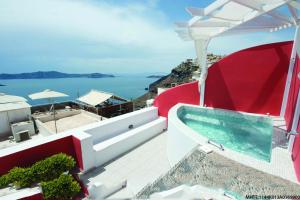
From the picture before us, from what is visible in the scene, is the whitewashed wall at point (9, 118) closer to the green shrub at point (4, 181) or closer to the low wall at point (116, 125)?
the low wall at point (116, 125)

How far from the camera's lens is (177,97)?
9.60 m

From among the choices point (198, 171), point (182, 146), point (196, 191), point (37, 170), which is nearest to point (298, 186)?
point (198, 171)

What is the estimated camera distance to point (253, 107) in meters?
8.24

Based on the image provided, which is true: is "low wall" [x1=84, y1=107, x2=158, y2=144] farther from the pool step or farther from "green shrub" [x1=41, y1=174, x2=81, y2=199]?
the pool step

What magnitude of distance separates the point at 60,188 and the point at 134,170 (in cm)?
220

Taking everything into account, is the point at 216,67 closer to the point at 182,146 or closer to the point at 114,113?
the point at 182,146

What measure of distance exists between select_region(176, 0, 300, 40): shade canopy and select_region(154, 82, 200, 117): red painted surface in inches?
103

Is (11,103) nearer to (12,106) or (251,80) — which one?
(12,106)

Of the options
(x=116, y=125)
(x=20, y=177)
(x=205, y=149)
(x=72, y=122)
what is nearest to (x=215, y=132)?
(x=205, y=149)

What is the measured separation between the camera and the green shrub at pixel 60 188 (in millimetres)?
4196

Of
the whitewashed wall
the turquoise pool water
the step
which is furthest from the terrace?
the whitewashed wall

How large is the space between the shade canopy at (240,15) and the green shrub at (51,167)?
537cm

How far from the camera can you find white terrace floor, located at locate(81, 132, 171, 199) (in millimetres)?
4965

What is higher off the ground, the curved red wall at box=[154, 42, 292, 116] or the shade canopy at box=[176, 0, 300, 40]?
→ the shade canopy at box=[176, 0, 300, 40]
